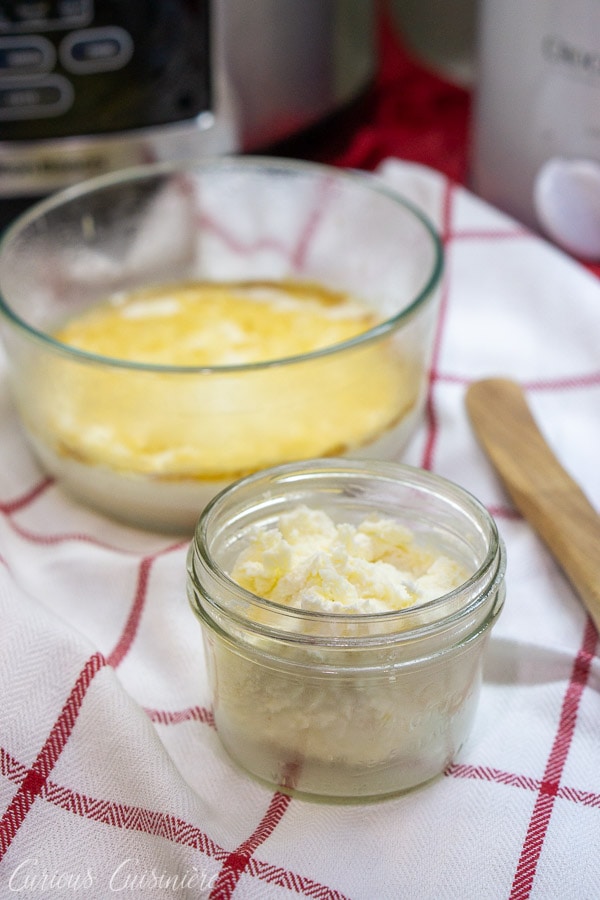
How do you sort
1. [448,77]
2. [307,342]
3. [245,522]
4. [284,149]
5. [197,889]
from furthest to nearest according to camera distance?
[448,77], [284,149], [307,342], [245,522], [197,889]

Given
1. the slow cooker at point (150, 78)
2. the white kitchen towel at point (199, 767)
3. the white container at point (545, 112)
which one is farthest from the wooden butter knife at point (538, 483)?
the slow cooker at point (150, 78)

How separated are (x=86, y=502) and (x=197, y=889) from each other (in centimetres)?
36

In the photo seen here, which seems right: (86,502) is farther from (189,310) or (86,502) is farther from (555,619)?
(555,619)

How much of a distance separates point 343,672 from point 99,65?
2.12 ft

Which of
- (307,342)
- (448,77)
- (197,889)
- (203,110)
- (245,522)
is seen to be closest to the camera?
(197,889)

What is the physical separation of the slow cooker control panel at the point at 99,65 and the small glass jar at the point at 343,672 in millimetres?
509

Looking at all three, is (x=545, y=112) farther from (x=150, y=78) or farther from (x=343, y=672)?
(x=343, y=672)

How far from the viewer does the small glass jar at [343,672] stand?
501 mm

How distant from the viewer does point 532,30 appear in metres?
0.93

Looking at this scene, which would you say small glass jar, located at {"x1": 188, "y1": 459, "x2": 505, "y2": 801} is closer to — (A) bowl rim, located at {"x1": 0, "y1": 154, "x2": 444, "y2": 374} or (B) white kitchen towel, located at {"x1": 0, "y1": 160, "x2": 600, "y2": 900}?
(B) white kitchen towel, located at {"x1": 0, "y1": 160, "x2": 600, "y2": 900}

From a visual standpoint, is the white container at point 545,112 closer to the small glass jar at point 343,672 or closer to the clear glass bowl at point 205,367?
the clear glass bowl at point 205,367

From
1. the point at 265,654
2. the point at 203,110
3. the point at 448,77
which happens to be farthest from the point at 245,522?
the point at 448,77

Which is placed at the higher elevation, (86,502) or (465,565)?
(465,565)

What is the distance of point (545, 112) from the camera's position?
96 cm
